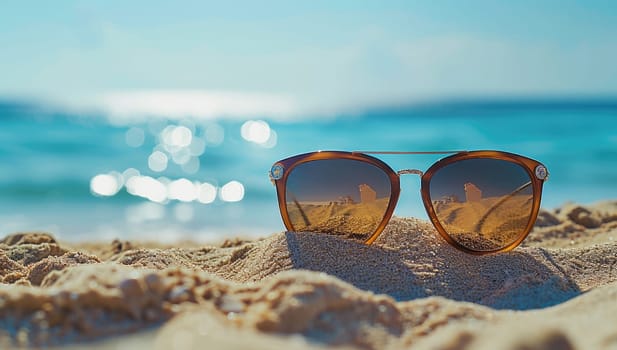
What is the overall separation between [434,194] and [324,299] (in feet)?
4.24

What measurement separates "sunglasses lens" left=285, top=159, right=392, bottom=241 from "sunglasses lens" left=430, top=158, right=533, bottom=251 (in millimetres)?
240

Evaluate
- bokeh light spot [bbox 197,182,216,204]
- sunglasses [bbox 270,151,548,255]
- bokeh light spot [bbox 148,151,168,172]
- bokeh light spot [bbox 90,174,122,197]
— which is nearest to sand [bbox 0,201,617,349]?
sunglasses [bbox 270,151,548,255]

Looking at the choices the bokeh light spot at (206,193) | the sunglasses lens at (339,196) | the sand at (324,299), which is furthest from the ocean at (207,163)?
the sand at (324,299)

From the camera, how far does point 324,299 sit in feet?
4.92

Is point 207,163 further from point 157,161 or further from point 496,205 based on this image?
point 496,205

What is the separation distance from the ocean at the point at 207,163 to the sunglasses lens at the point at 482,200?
4201 millimetres

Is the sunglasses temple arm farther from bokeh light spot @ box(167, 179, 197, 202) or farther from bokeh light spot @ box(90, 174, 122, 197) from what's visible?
bokeh light spot @ box(90, 174, 122, 197)

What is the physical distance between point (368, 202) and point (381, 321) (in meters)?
1.15

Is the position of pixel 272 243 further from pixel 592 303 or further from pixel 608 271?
pixel 608 271

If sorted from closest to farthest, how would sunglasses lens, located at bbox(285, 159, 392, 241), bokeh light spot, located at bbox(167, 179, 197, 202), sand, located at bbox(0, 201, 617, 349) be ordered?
sand, located at bbox(0, 201, 617, 349)
sunglasses lens, located at bbox(285, 159, 392, 241)
bokeh light spot, located at bbox(167, 179, 197, 202)

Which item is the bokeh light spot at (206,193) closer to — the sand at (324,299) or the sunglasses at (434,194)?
the sand at (324,299)

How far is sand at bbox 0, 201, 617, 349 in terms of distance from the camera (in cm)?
129

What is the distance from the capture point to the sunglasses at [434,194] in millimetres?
2646

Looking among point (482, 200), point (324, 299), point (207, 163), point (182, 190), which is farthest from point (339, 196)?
point (207, 163)
